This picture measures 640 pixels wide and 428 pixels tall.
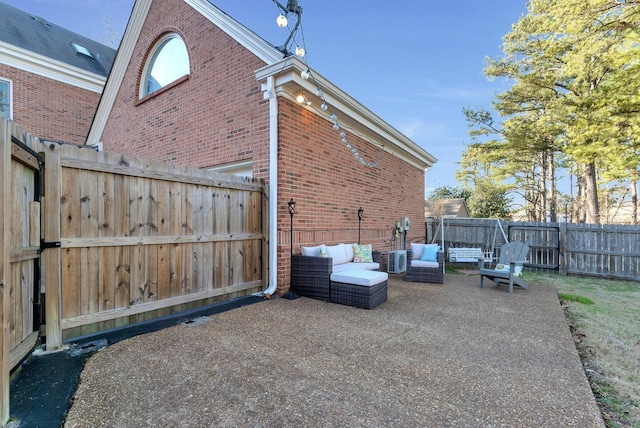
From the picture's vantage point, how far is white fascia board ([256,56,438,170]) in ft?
15.6

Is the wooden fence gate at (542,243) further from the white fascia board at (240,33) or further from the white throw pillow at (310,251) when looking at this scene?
the white fascia board at (240,33)

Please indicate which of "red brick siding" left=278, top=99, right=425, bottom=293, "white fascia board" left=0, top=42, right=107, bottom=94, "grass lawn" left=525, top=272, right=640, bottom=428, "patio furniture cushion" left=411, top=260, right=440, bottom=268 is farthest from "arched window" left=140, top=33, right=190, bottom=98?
"grass lawn" left=525, top=272, right=640, bottom=428

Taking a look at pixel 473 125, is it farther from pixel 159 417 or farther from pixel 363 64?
pixel 159 417

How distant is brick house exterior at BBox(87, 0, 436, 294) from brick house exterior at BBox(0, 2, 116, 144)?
9.66 ft

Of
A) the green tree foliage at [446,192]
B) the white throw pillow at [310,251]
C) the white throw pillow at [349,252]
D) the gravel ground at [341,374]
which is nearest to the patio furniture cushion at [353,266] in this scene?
the white throw pillow at [349,252]

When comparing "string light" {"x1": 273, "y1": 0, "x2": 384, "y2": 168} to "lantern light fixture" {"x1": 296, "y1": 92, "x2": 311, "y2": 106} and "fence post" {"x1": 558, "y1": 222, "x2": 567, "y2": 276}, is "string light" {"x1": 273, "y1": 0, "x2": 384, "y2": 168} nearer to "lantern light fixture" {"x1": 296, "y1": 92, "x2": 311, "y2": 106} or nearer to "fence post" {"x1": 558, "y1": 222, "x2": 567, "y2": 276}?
"lantern light fixture" {"x1": 296, "y1": 92, "x2": 311, "y2": 106}

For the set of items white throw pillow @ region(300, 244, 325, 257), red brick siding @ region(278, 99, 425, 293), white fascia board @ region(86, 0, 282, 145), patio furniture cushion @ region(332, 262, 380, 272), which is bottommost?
patio furniture cushion @ region(332, 262, 380, 272)

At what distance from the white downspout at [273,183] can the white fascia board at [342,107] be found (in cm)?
16

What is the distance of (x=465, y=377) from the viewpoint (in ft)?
7.89

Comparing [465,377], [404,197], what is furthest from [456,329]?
[404,197]

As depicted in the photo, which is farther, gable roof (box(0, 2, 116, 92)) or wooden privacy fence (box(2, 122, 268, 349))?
gable roof (box(0, 2, 116, 92))

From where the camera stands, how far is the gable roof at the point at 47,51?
958cm

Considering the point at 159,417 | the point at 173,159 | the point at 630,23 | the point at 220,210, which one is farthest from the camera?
the point at 630,23

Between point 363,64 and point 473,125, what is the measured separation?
7954 millimetres
